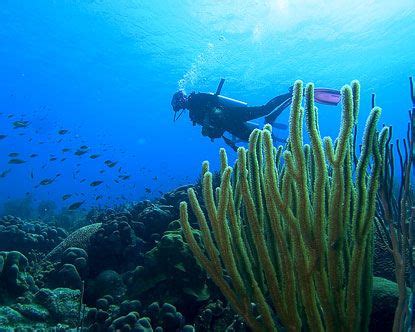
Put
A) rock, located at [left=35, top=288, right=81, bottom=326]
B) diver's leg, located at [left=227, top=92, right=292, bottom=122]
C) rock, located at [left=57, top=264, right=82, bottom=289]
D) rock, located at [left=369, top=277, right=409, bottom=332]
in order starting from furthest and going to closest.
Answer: diver's leg, located at [left=227, top=92, right=292, bottom=122] < rock, located at [left=57, top=264, right=82, bottom=289] < rock, located at [left=35, top=288, right=81, bottom=326] < rock, located at [left=369, top=277, right=409, bottom=332]

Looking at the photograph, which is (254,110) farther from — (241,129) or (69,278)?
(69,278)

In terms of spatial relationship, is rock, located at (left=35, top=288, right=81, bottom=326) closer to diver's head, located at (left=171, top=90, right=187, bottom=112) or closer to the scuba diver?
the scuba diver

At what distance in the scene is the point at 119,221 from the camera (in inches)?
268

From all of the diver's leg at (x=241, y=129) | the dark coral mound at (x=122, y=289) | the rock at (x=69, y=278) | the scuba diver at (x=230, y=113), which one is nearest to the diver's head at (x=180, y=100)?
the scuba diver at (x=230, y=113)

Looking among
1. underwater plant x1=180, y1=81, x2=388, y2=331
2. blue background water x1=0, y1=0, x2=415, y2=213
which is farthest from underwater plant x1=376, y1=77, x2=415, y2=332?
blue background water x1=0, y1=0, x2=415, y2=213

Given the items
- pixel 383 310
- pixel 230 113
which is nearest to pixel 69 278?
pixel 383 310

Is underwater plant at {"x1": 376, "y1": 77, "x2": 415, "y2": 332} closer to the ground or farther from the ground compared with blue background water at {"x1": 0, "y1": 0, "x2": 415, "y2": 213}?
closer to the ground

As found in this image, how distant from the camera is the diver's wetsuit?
9.77m

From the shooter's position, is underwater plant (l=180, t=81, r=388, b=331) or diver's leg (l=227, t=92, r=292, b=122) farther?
diver's leg (l=227, t=92, r=292, b=122)

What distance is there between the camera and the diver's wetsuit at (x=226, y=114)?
9.77 m

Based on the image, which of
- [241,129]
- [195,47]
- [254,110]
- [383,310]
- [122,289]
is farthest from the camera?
[195,47]

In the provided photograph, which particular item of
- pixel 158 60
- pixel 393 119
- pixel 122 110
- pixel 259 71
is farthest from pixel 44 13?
pixel 393 119

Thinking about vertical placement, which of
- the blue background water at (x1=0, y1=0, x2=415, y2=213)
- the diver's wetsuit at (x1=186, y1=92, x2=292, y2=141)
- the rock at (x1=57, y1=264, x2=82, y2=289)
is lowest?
the rock at (x1=57, y1=264, x2=82, y2=289)

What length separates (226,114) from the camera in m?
9.88
